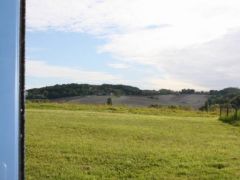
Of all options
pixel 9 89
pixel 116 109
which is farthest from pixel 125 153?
pixel 116 109

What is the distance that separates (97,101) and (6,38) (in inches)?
1168

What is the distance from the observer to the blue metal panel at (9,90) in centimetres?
142

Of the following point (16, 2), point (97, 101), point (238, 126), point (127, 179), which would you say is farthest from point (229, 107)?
point (16, 2)

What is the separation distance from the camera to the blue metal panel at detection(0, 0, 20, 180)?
1421 millimetres

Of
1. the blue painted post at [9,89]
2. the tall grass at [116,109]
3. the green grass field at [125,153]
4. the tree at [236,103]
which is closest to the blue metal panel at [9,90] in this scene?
the blue painted post at [9,89]

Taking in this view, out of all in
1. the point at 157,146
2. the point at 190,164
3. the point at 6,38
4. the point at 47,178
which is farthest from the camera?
the point at 157,146

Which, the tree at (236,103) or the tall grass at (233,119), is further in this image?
the tree at (236,103)

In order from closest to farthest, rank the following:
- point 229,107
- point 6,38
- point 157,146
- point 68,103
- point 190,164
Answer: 1. point 6,38
2. point 190,164
3. point 157,146
4. point 229,107
5. point 68,103

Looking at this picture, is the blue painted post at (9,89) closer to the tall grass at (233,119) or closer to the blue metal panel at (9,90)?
the blue metal panel at (9,90)

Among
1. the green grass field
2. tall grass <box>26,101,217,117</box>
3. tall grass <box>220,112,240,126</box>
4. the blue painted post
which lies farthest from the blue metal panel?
tall grass <box>26,101,217,117</box>

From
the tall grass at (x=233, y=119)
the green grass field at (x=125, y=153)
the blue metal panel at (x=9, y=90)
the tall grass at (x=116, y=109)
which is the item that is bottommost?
the green grass field at (x=125, y=153)

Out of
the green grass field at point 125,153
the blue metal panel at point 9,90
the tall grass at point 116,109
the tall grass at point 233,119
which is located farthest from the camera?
the tall grass at point 116,109

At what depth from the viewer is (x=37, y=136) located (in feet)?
38.2

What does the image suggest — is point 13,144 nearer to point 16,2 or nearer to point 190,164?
point 16,2
